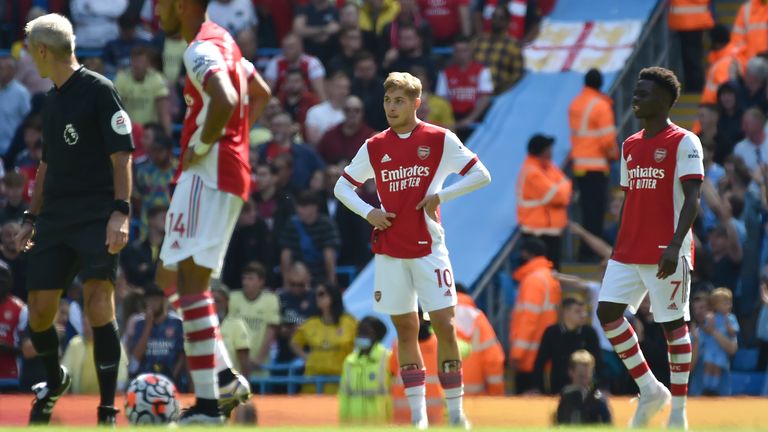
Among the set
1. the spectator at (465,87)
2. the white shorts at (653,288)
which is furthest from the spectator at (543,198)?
the white shorts at (653,288)

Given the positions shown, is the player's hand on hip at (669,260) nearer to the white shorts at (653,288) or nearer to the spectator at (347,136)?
the white shorts at (653,288)

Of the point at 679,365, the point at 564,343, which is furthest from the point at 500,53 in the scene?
the point at 679,365

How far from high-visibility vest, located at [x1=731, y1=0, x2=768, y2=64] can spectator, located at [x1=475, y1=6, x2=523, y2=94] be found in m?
2.84

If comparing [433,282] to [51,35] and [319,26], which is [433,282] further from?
[319,26]

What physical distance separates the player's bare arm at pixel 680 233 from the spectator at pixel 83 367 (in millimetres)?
6907

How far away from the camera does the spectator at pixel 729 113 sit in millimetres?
18766

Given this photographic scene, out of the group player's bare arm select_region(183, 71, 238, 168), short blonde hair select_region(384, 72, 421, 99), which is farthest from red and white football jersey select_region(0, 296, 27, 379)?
player's bare arm select_region(183, 71, 238, 168)

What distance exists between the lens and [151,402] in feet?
36.3

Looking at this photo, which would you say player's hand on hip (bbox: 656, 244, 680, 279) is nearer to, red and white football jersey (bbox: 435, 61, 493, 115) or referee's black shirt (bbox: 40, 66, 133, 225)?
referee's black shirt (bbox: 40, 66, 133, 225)

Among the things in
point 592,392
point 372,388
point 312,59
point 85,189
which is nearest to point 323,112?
point 312,59

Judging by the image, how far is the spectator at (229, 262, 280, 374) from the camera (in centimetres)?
1722

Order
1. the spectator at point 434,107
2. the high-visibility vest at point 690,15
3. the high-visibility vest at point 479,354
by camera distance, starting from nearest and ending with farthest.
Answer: the high-visibility vest at point 479,354, the spectator at point 434,107, the high-visibility vest at point 690,15

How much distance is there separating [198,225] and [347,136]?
32.9ft

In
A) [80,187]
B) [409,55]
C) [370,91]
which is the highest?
[409,55]
